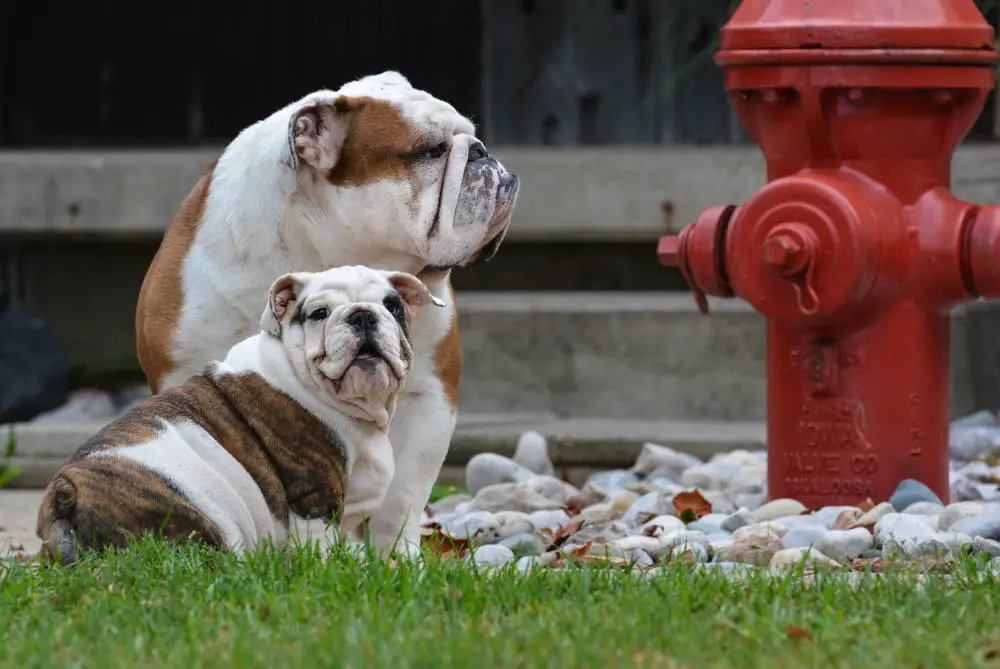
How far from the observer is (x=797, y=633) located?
3.53m

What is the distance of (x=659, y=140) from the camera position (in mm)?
9938

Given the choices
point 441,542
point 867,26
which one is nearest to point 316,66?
point 867,26

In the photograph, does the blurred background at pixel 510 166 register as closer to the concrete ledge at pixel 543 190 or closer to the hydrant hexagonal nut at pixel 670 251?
the concrete ledge at pixel 543 190

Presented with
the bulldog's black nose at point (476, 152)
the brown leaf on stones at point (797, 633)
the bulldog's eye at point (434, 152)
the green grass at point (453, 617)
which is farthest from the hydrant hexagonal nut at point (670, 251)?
the brown leaf on stones at point (797, 633)

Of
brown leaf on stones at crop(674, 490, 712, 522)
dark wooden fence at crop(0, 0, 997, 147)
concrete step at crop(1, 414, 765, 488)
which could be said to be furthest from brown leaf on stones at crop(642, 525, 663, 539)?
dark wooden fence at crop(0, 0, 997, 147)

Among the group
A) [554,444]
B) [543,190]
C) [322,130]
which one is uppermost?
[322,130]

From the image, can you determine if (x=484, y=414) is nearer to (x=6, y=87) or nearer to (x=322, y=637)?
(x=6, y=87)

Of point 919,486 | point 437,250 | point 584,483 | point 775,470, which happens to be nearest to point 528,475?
point 584,483

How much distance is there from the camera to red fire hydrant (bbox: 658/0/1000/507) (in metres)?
5.62

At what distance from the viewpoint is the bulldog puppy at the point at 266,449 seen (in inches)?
174

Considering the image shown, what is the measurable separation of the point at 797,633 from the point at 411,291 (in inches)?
59.8

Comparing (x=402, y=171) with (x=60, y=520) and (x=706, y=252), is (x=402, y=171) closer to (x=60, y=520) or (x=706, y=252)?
(x=60, y=520)

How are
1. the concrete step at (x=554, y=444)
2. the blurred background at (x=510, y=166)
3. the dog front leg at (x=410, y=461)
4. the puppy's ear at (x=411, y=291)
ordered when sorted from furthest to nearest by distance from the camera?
the blurred background at (x=510, y=166), the concrete step at (x=554, y=444), the dog front leg at (x=410, y=461), the puppy's ear at (x=411, y=291)

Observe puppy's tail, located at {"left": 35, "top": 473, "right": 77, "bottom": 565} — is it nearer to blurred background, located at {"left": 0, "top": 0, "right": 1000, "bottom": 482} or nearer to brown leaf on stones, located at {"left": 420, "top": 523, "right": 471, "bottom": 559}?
brown leaf on stones, located at {"left": 420, "top": 523, "right": 471, "bottom": 559}
